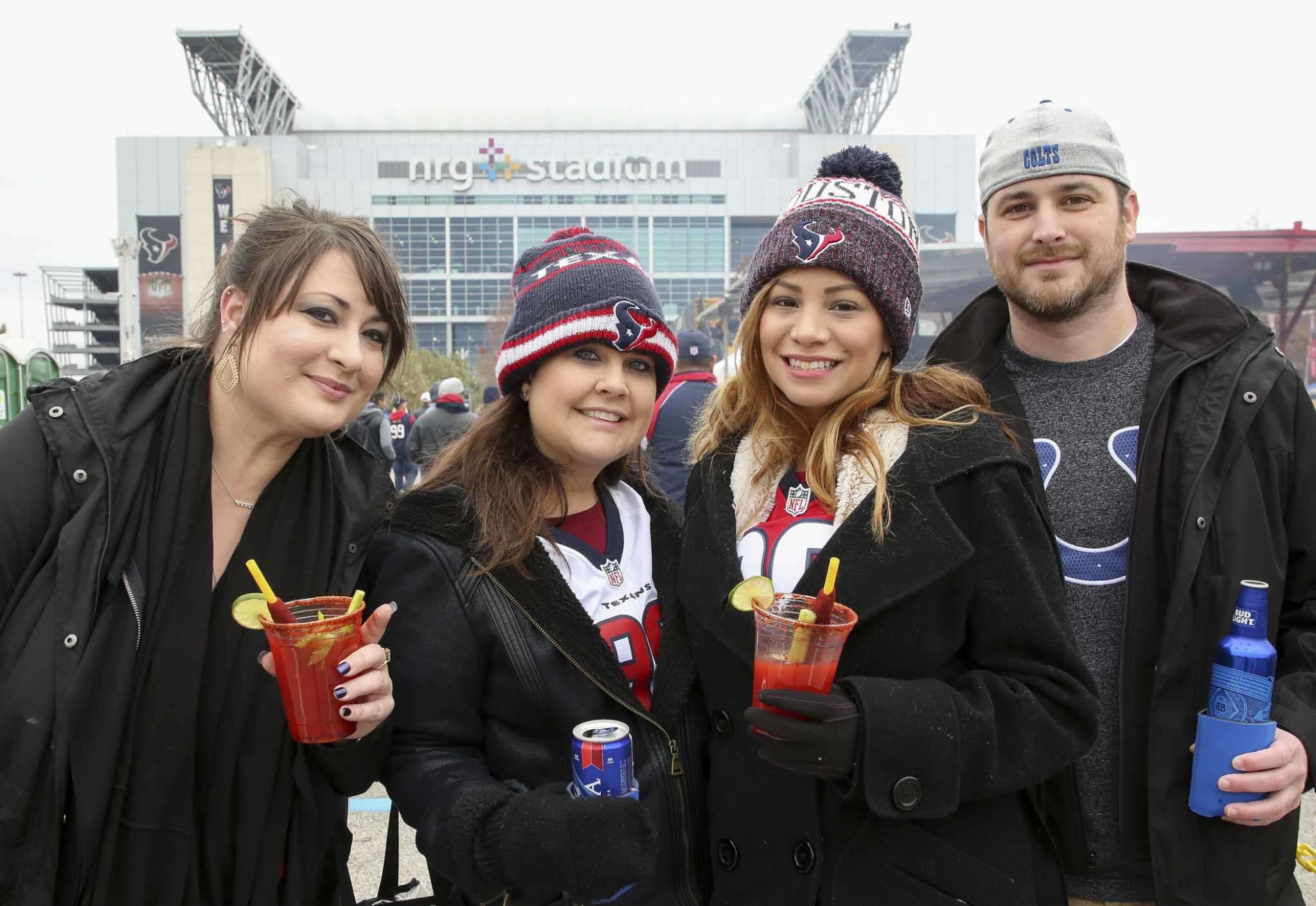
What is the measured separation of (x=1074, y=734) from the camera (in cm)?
160

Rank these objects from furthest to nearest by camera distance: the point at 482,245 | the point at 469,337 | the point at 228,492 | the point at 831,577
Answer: the point at 482,245, the point at 469,337, the point at 228,492, the point at 831,577

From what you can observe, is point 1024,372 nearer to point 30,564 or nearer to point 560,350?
point 560,350

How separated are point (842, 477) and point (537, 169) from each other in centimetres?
7668

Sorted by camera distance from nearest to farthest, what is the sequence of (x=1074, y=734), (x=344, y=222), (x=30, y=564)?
(x=1074, y=734)
(x=30, y=564)
(x=344, y=222)

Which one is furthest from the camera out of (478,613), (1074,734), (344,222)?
(344,222)

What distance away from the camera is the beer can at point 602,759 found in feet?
5.08

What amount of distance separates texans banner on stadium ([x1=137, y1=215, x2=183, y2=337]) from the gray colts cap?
72.6 m

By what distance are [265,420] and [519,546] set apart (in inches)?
28.7

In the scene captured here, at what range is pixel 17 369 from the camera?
8359 mm

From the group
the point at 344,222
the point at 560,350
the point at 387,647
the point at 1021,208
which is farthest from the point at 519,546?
the point at 1021,208

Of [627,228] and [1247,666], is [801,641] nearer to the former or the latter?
[1247,666]

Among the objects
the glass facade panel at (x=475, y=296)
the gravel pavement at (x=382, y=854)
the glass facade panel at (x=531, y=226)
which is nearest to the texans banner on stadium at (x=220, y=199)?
the glass facade panel at (x=475, y=296)

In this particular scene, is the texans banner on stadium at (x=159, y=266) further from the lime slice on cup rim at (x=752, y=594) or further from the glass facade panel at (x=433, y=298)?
the lime slice on cup rim at (x=752, y=594)

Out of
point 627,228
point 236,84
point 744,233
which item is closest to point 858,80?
point 744,233
